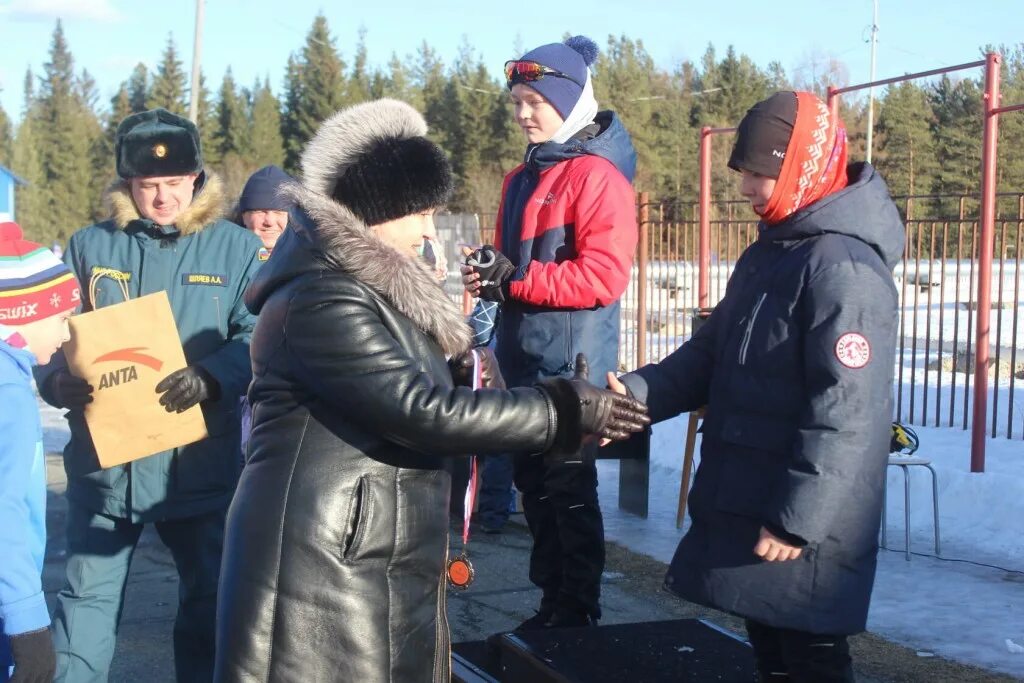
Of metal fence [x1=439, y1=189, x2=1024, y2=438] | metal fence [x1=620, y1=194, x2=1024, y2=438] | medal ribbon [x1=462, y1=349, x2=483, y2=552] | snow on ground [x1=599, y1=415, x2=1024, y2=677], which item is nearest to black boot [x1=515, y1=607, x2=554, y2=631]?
medal ribbon [x1=462, y1=349, x2=483, y2=552]

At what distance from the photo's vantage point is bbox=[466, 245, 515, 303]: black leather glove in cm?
400

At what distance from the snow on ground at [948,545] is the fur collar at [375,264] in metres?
3.02

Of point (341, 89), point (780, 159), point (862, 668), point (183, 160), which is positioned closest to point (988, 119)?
point (862, 668)

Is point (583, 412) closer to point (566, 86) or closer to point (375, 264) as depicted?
point (375, 264)

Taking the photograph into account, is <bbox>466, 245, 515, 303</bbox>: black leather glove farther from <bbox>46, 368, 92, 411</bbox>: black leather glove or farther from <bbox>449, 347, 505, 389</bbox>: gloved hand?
<bbox>46, 368, 92, 411</bbox>: black leather glove

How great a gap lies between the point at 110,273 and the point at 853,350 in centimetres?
234

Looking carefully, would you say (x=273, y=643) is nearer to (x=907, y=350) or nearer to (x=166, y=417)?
(x=166, y=417)

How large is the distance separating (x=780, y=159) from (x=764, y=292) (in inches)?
13.1

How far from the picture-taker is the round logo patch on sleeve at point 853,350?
257 cm

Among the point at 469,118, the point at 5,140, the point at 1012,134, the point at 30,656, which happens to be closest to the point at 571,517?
the point at 30,656

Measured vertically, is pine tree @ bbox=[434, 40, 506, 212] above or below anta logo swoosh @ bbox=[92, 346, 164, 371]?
above

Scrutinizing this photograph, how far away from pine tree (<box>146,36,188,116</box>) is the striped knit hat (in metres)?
64.2

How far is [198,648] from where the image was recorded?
3613 mm

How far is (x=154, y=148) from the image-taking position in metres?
3.64
